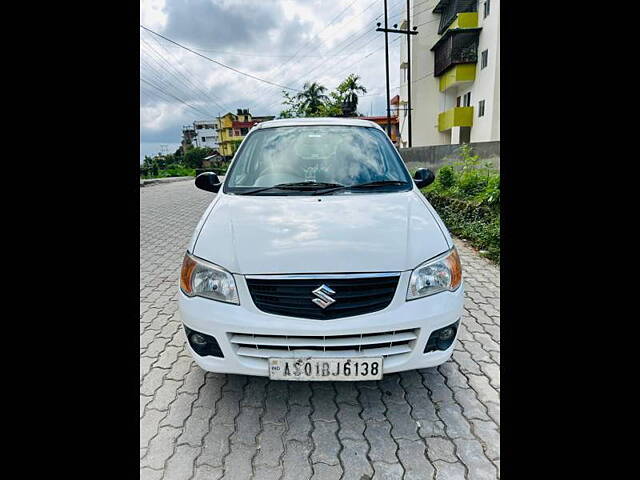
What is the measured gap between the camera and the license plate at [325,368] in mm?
1673

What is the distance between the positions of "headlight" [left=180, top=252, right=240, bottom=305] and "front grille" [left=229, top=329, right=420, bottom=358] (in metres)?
0.21

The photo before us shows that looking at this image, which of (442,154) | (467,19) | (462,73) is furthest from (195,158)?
(442,154)

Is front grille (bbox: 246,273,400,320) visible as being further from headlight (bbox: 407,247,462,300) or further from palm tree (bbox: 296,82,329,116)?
palm tree (bbox: 296,82,329,116)

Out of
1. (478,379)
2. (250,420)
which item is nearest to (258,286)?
(250,420)

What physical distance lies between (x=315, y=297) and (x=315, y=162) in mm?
1418

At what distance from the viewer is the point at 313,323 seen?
1.66m

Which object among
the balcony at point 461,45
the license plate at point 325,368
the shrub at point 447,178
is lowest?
the license plate at point 325,368

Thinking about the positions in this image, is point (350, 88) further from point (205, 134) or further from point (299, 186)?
point (205, 134)

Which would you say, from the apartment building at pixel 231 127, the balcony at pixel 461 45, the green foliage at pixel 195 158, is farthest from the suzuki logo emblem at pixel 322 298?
the apartment building at pixel 231 127

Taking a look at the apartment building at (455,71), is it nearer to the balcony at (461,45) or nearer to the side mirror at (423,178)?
the balcony at (461,45)

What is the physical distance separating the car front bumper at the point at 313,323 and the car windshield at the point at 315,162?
100cm

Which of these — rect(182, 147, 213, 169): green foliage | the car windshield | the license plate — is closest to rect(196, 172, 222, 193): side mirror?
the car windshield
